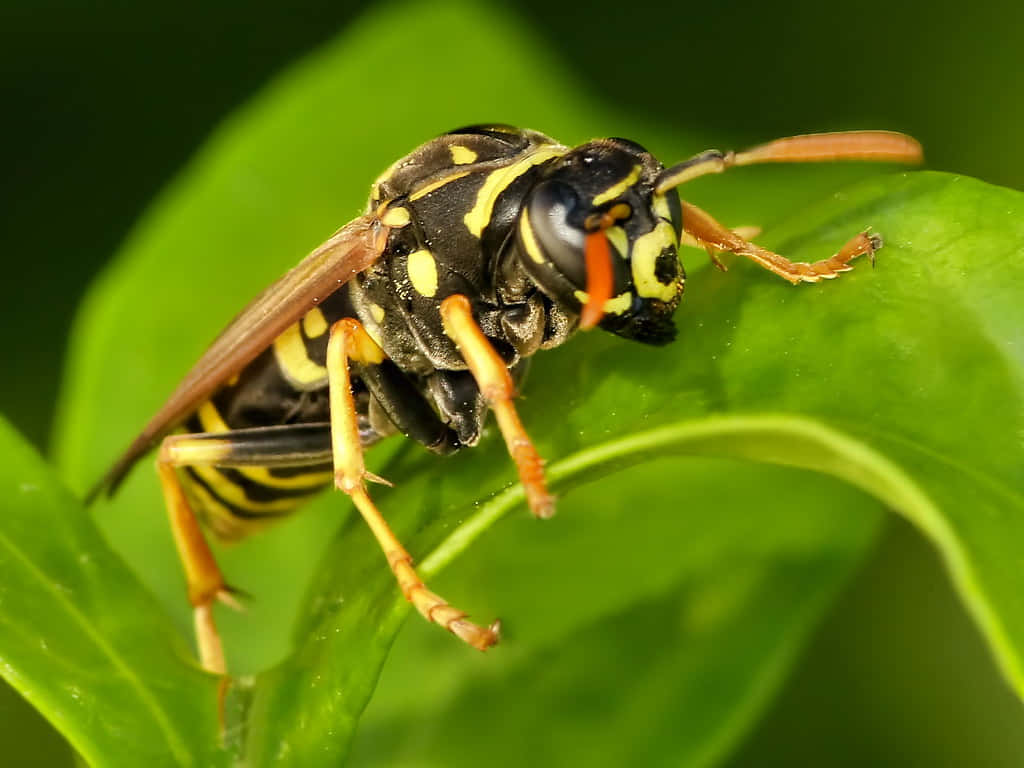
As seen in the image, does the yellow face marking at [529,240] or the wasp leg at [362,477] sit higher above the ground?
the yellow face marking at [529,240]

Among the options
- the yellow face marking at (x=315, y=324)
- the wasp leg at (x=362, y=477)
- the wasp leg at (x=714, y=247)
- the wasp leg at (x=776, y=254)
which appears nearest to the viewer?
the wasp leg at (x=776, y=254)

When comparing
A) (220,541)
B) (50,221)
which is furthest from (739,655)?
(50,221)

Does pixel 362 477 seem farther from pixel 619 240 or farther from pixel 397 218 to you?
pixel 619 240

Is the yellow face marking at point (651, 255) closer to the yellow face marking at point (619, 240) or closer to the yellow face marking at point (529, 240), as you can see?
the yellow face marking at point (619, 240)

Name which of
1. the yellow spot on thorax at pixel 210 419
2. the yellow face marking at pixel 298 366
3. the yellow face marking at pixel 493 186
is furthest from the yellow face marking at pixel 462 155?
the yellow spot on thorax at pixel 210 419

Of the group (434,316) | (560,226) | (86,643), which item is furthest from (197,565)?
(560,226)

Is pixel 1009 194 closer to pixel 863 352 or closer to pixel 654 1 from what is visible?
pixel 863 352

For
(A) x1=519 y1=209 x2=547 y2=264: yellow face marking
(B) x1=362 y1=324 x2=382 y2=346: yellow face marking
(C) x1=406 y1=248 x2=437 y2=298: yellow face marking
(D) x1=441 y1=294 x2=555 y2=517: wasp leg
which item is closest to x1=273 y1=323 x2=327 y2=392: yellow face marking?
(B) x1=362 y1=324 x2=382 y2=346: yellow face marking
